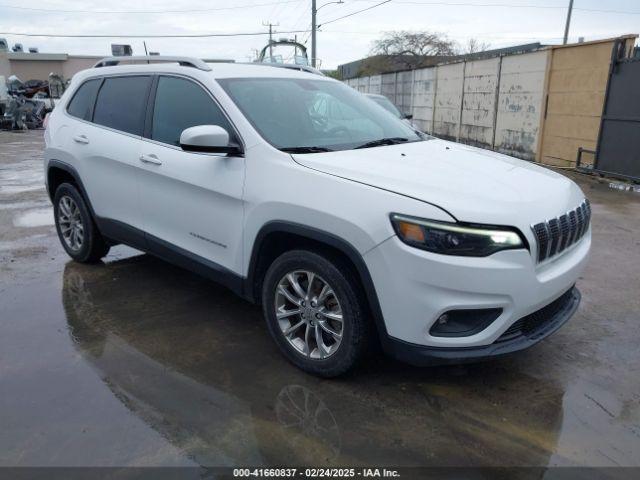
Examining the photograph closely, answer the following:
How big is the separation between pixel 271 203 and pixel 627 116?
8.32m

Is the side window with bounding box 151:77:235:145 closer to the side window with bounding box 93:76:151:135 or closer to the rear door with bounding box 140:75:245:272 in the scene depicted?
the rear door with bounding box 140:75:245:272

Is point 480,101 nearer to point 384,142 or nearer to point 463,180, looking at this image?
point 384,142

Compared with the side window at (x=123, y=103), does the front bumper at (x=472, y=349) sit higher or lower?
lower

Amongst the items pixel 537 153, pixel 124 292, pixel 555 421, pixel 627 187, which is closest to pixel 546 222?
pixel 555 421

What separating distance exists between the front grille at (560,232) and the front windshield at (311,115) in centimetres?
131

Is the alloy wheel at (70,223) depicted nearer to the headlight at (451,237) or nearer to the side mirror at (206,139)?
the side mirror at (206,139)

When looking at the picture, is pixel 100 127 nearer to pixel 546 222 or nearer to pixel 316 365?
pixel 316 365

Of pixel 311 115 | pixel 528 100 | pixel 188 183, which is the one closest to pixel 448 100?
pixel 528 100

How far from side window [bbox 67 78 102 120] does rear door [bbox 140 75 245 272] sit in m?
1.04

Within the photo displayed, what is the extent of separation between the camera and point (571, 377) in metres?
3.30

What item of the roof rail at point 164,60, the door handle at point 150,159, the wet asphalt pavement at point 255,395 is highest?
the roof rail at point 164,60

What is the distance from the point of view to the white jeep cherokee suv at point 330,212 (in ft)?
8.77

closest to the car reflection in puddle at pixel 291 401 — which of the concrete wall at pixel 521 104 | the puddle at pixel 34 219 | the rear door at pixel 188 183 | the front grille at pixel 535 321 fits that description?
the front grille at pixel 535 321

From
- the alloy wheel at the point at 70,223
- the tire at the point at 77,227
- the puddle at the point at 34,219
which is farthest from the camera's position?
the puddle at the point at 34,219
